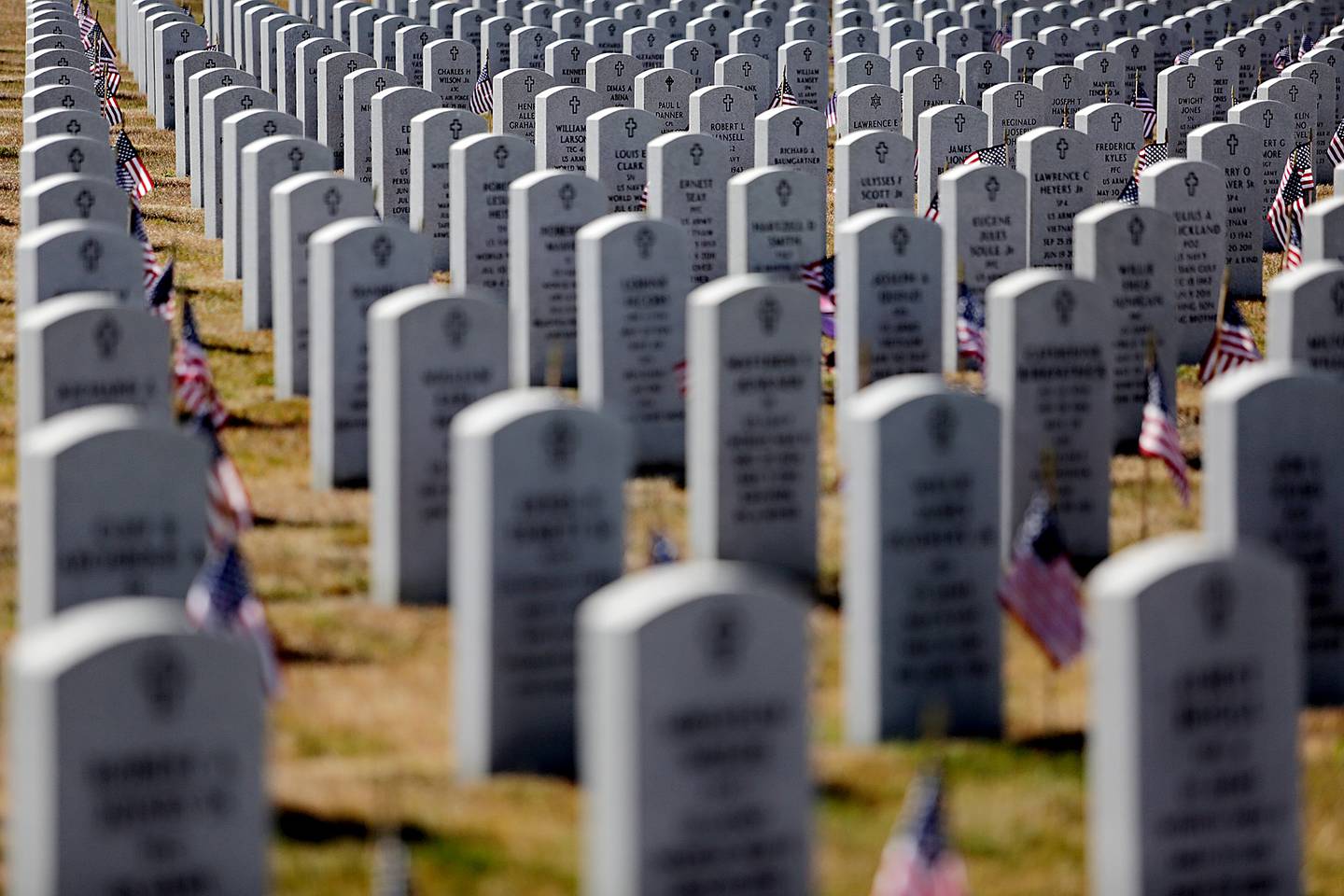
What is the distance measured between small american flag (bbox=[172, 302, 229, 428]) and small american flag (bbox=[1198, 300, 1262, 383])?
5.58m

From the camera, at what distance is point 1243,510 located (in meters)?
9.79

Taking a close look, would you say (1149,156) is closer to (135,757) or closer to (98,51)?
(98,51)

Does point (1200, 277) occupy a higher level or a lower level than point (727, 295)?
lower

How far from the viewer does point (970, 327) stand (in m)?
14.8

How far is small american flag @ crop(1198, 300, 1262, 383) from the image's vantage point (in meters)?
14.3

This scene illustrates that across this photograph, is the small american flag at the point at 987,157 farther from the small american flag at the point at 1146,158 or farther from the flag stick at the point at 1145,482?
the flag stick at the point at 1145,482

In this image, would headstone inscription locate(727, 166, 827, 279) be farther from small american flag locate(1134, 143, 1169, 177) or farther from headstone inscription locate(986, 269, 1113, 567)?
small american flag locate(1134, 143, 1169, 177)

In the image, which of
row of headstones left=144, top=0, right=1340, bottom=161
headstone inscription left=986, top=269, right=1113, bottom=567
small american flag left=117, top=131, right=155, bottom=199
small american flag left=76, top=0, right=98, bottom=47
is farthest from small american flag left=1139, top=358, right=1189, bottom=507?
small american flag left=76, top=0, right=98, bottom=47

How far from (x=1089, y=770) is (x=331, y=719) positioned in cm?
281

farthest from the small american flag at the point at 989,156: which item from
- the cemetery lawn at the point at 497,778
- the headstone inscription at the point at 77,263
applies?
the headstone inscription at the point at 77,263

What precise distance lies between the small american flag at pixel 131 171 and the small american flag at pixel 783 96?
6.15 m

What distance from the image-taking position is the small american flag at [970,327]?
1471cm

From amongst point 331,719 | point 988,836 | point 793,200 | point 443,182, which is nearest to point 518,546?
point 331,719

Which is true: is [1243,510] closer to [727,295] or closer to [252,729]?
[727,295]
